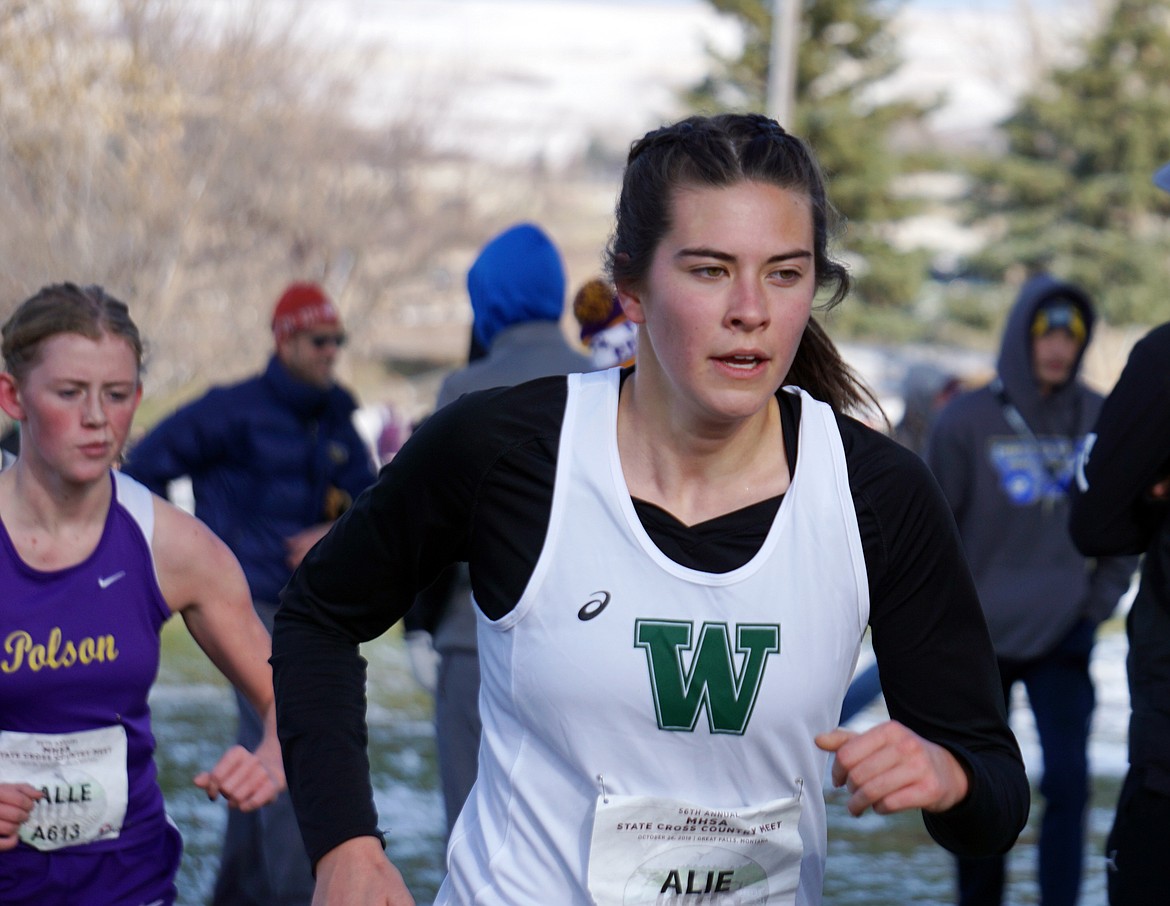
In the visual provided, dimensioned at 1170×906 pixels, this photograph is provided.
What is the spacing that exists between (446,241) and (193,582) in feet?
91.0

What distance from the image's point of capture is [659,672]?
230 centimetres

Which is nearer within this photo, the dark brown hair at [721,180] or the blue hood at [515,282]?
the dark brown hair at [721,180]

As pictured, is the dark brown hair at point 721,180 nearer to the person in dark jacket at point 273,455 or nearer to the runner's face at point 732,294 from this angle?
the runner's face at point 732,294

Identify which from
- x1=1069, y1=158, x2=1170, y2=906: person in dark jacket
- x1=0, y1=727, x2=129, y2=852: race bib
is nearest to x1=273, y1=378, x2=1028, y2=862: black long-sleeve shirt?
x1=0, y1=727, x2=129, y2=852: race bib

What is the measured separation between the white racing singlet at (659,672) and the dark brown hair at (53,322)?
1590 millimetres

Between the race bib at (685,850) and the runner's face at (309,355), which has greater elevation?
the runner's face at (309,355)

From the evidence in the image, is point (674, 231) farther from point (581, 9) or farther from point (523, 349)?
point (581, 9)

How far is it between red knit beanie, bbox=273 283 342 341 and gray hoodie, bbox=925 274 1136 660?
2325 millimetres

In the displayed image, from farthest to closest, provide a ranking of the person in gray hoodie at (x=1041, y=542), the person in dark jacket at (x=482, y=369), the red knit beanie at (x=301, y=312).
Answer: the red knit beanie at (x=301, y=312)
the person in gray hoodie at (x=1041, y=542)
the person in dark jacket at (x=482, y=369)

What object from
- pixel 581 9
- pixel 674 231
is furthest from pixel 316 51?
pixel 581 9

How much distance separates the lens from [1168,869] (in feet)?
11.0

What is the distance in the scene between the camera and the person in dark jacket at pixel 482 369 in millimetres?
4543

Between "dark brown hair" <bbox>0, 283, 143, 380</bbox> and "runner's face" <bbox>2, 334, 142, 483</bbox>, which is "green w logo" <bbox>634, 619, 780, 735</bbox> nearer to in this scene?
"runner's face" <bbox>2, 334, 142, 483</bbox>

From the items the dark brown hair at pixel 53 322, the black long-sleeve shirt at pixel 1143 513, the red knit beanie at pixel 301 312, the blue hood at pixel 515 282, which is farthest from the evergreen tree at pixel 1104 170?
the dark brown hair at pixel 53 322
